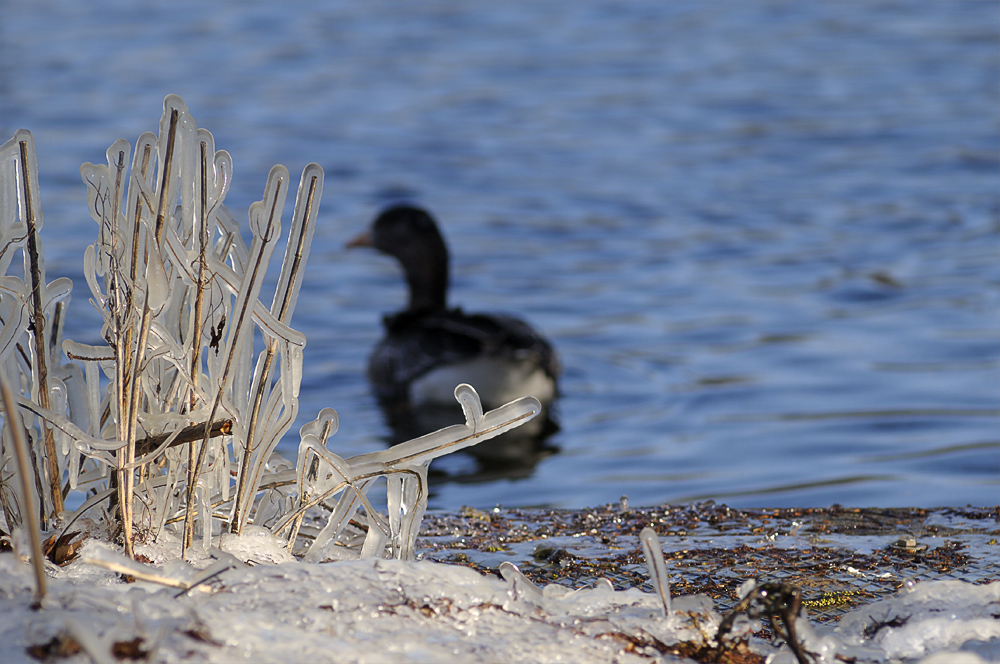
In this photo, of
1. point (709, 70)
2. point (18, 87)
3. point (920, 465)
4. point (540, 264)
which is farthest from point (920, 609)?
point (18, 87)

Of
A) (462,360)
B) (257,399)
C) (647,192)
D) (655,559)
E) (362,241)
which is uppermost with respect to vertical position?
(257,399)

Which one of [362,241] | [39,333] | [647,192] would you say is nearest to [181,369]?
[39,333]

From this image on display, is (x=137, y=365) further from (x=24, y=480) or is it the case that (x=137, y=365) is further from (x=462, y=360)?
(x=462, y=360)

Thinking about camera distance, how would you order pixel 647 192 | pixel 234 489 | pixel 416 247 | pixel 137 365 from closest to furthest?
pixel 137 365 → pixel 234 489 → pixel 416 247 → pixel 647 192

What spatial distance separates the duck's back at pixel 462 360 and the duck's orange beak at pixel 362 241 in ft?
4.12

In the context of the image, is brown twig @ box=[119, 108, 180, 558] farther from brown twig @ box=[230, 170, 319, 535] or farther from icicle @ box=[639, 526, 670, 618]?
icicle @ box=[639, 526, 670, 618]

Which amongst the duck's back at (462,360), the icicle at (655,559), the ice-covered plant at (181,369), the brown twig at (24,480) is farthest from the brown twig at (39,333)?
the duck's back at (462,360)

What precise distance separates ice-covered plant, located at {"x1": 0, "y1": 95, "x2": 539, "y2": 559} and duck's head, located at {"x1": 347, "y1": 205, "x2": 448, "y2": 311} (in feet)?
21.3

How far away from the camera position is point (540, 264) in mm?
10109

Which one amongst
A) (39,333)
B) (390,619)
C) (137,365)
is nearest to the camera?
(390,619)

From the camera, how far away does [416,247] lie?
9016 mm

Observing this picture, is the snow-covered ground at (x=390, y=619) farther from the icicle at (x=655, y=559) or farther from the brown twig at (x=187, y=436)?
the brown twig at (x=187, y=436)

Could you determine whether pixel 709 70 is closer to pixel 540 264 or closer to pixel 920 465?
pixel 540 264

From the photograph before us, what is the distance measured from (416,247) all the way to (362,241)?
0.57 m
